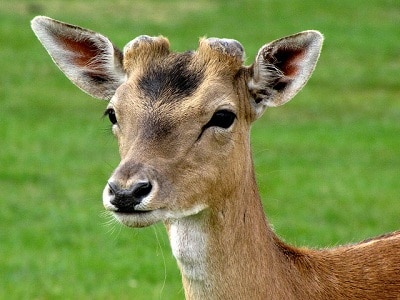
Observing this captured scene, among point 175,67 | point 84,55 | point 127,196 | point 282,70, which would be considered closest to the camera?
point 127,196

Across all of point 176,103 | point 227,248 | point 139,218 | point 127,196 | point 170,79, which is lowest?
point 227,248

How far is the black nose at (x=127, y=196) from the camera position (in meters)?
6.66

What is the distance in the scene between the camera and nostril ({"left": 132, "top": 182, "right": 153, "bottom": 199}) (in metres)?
6.68

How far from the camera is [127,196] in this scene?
6.65 meters

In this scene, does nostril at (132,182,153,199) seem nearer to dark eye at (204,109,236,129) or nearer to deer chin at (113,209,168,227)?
deer chin at (113,209,168,227)

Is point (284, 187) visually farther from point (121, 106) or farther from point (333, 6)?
point (333, 6)

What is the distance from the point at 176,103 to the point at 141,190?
0.79 metres

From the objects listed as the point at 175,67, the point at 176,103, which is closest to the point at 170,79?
the point at 175,67

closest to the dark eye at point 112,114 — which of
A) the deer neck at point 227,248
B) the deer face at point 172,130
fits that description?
the deer face at point 172,130

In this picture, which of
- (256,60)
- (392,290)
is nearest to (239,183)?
(256,60)

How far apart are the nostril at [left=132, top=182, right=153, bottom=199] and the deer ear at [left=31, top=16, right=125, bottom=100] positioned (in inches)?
56.0

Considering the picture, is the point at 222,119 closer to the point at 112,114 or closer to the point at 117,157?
the point at 112,114

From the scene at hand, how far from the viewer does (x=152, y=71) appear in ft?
24.8

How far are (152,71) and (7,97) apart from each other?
19.1 metres
